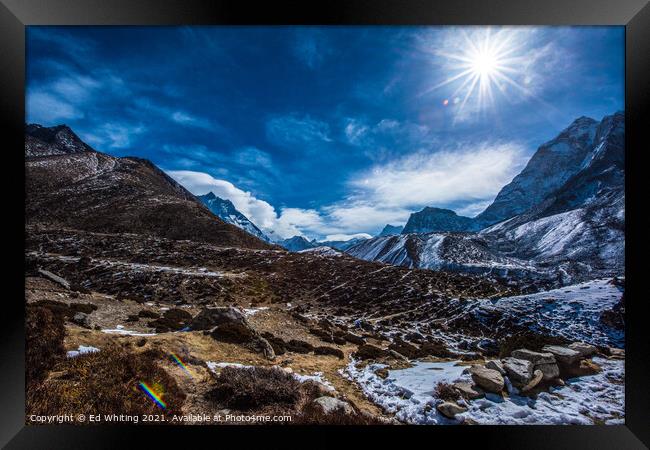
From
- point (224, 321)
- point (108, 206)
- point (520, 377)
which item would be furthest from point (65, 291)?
point (108, 206)

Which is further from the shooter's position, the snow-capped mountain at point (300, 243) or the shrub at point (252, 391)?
the snow-capped mountain at point (300, 243)

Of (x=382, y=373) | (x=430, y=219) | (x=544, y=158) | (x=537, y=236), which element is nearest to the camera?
(x=382, y=373)

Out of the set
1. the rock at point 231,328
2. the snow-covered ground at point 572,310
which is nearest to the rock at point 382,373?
the rock at point 231,328

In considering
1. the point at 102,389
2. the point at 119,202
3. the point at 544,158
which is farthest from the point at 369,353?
the point at 119,202

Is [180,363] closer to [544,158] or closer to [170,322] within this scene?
[170,322]

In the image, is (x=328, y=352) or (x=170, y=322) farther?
(x=170, y=322)

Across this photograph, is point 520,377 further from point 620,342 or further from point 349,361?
point 349,361

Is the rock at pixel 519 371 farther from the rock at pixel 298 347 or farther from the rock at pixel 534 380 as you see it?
the rock at pixel 298 347
